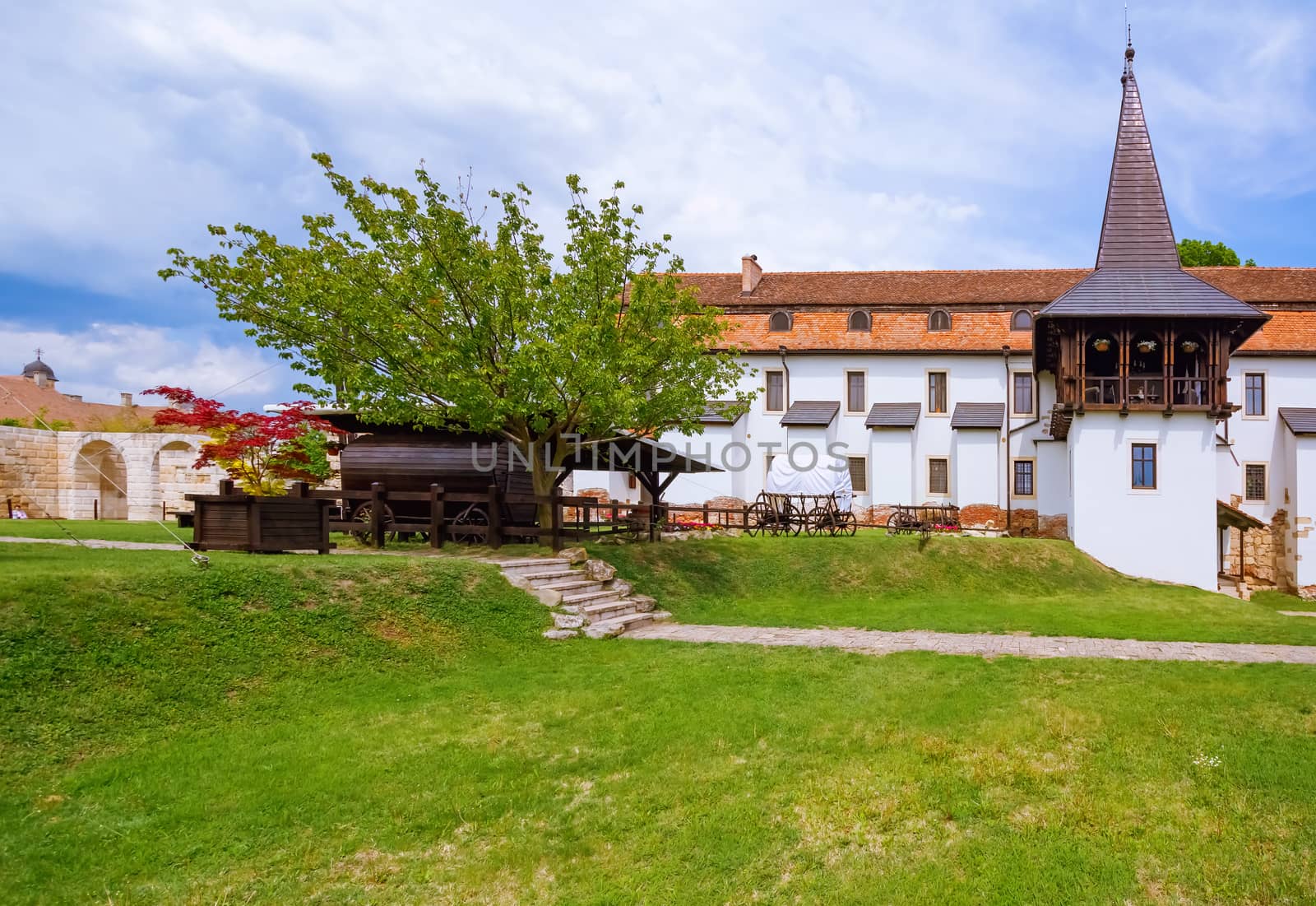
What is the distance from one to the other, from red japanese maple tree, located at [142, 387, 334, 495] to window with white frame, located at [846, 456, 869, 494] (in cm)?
1806

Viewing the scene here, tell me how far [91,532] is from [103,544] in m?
3.44

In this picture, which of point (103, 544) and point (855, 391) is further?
point (855, 391)

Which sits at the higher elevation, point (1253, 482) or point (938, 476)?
point (938, 476)

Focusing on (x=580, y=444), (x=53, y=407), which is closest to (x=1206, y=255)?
(x=580, y=444)

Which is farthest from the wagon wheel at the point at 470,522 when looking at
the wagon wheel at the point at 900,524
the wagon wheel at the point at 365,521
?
the wagon wheel at the point at 900,524

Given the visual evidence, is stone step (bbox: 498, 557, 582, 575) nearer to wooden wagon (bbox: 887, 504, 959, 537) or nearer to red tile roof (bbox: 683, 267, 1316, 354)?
wooden wagon (bbox: 887, 504, 959, 537)

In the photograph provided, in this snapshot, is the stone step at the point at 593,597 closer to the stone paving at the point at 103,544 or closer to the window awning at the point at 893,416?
the stone paving at the point at 103,544

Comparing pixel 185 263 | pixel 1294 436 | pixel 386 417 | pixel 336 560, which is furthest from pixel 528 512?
pixel 1294 436

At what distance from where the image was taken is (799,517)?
22266mm

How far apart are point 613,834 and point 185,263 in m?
12.8

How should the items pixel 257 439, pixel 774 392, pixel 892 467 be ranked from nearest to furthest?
pixel 257 439, pixel 892 467, pixel 774 392

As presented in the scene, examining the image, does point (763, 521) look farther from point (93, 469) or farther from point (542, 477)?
point (93, 469)

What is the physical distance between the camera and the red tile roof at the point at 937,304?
28.1 meters

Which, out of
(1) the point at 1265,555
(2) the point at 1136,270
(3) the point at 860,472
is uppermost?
(2) the point at 1136,270
